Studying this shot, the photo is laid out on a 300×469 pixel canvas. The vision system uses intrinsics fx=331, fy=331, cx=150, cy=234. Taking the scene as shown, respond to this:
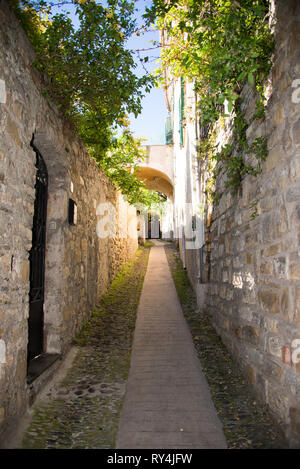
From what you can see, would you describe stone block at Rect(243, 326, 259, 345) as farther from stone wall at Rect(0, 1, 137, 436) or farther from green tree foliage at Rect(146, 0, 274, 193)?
stone wall at Rect(0, 1, 137, 436)

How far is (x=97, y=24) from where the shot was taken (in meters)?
3.23

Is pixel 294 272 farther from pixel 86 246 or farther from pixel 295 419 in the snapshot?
pixel 86 246

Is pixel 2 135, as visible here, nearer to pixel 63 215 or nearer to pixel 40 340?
pixel 63 215

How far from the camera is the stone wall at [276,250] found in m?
2.31

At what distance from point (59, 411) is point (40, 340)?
1123 millimetres

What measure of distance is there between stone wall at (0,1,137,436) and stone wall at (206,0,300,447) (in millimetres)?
2024

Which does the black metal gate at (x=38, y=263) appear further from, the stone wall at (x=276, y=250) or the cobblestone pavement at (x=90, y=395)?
the stone wall at (x=276, y=250)

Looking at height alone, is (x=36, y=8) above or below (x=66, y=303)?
above

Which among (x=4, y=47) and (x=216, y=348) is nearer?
(x=4, y=47)

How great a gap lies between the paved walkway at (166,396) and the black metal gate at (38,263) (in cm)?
114

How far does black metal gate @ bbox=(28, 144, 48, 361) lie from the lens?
3621mm

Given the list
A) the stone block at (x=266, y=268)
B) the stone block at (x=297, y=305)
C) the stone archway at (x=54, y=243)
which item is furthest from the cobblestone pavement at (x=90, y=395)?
the stone block at (x=266, y=268)

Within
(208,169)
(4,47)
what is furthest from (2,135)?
(208,169)

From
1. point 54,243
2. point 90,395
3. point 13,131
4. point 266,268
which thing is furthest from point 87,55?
point 90,395
